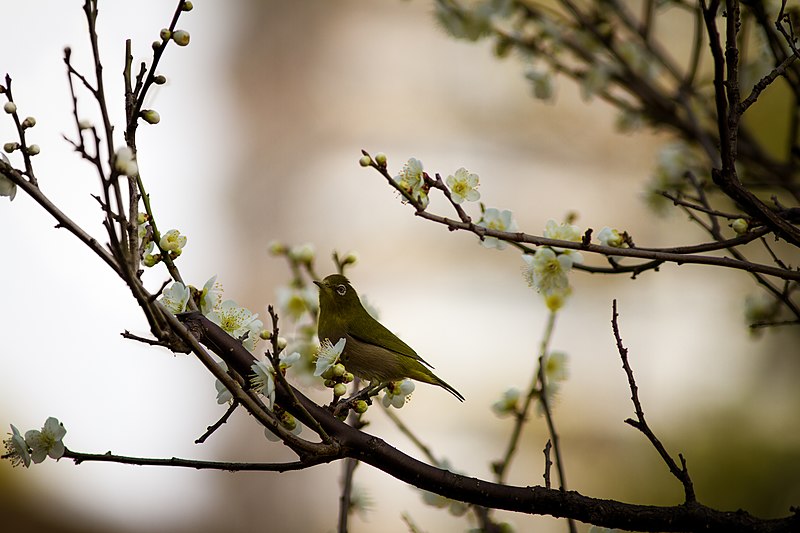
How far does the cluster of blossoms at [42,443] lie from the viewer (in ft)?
2.37

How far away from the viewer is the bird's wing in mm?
1055

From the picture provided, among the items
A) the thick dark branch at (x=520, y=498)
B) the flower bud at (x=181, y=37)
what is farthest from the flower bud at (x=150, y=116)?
the thick dark branch at (x=520, y=498)

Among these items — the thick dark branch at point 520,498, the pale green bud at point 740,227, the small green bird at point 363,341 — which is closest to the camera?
the thick dark branch at point 520,498

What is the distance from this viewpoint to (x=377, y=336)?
1.07 meters

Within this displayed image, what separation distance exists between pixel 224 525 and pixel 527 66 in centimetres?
190

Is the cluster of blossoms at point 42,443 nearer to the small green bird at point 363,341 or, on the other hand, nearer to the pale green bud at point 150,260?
the pale green bud at point 150,260

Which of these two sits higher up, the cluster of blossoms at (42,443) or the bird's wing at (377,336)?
the bird's wing at (377,336)

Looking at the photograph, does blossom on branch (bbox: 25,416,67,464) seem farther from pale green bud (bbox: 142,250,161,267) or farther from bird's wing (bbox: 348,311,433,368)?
bird's wing (bbox: 348,311,433,368)

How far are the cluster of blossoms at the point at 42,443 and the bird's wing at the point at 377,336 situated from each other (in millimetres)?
428

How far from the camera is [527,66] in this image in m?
1.65

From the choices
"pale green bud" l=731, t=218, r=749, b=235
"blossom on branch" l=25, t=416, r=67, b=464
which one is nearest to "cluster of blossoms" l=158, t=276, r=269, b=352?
"blossom on branch" l=25, t=416, r=67, b=464

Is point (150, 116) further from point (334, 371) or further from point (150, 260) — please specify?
point (334, 371)

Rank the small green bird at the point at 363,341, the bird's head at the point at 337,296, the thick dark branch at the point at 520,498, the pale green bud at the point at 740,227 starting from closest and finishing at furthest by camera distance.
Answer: the thick dark branch at the point at 520,498, the pale green bud at the point at 740,227, the small green bird at the point at 363,341, the bird's head at the point at 337,296

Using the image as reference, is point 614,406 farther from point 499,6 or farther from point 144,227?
point 144,227
